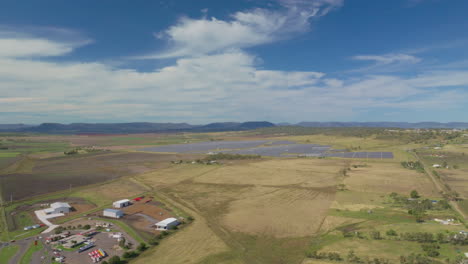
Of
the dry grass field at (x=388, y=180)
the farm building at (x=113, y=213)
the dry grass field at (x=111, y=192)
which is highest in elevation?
the dry grass field at (x=388, y=180)

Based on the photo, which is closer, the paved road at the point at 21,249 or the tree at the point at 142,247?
the paved road at the point at 21,249

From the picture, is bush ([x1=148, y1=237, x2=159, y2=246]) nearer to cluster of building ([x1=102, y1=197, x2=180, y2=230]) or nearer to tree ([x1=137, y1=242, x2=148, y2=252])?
tree ([x1=137, y1=242, x2=148, y2=252])

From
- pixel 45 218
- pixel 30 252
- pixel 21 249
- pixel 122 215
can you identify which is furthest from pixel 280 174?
pixel 21 249

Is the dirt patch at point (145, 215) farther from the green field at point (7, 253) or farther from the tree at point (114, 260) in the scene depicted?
the green field at point (7, 253)

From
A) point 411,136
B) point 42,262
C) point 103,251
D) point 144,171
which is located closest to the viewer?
point 42,262

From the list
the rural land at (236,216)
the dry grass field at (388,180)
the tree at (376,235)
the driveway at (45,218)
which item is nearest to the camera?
the rural land at (236,216)

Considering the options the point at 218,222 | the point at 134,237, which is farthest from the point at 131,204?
the point at 218,222

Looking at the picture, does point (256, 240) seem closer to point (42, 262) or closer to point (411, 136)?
point (42, 262)

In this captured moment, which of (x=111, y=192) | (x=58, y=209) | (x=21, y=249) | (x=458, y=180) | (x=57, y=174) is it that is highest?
(x=458, y=180)

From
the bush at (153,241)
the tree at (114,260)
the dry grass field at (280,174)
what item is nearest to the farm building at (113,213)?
the bush at (153,241)

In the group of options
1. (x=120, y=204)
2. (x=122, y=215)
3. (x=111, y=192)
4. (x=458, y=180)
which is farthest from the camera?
(x=458, y=180)

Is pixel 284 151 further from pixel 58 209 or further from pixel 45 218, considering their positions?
pixel 45 218
